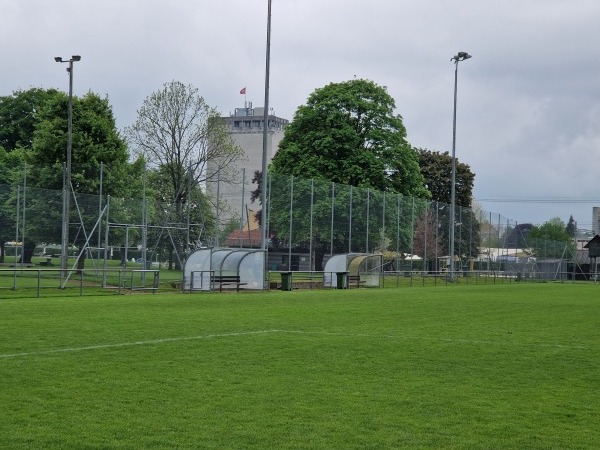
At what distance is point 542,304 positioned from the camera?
3372 cm

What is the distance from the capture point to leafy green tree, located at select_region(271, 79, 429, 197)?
218ft

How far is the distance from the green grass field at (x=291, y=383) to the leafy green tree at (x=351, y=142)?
143 feet

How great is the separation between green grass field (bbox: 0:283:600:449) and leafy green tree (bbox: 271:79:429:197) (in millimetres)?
43437

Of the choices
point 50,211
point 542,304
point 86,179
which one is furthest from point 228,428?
point 86,179

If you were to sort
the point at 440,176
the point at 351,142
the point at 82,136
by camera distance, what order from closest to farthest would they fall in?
the point at 82,136, the point at 351,142, the point at 440,176

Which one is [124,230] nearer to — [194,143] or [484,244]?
[194,143]

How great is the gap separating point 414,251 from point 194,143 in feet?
48.6

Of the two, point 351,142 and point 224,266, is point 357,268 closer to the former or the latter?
point 224,266

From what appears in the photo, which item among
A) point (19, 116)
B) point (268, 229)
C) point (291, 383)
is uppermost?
point (19, 116)

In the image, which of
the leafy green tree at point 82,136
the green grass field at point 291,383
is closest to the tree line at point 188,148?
the leafy green tree at point 82,136

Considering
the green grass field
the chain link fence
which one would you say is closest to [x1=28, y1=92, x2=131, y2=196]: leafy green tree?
the chain link fence

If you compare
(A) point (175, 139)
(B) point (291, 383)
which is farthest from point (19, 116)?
(B) point (291, 383)

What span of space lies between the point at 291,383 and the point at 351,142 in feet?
183

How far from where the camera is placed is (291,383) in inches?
475
